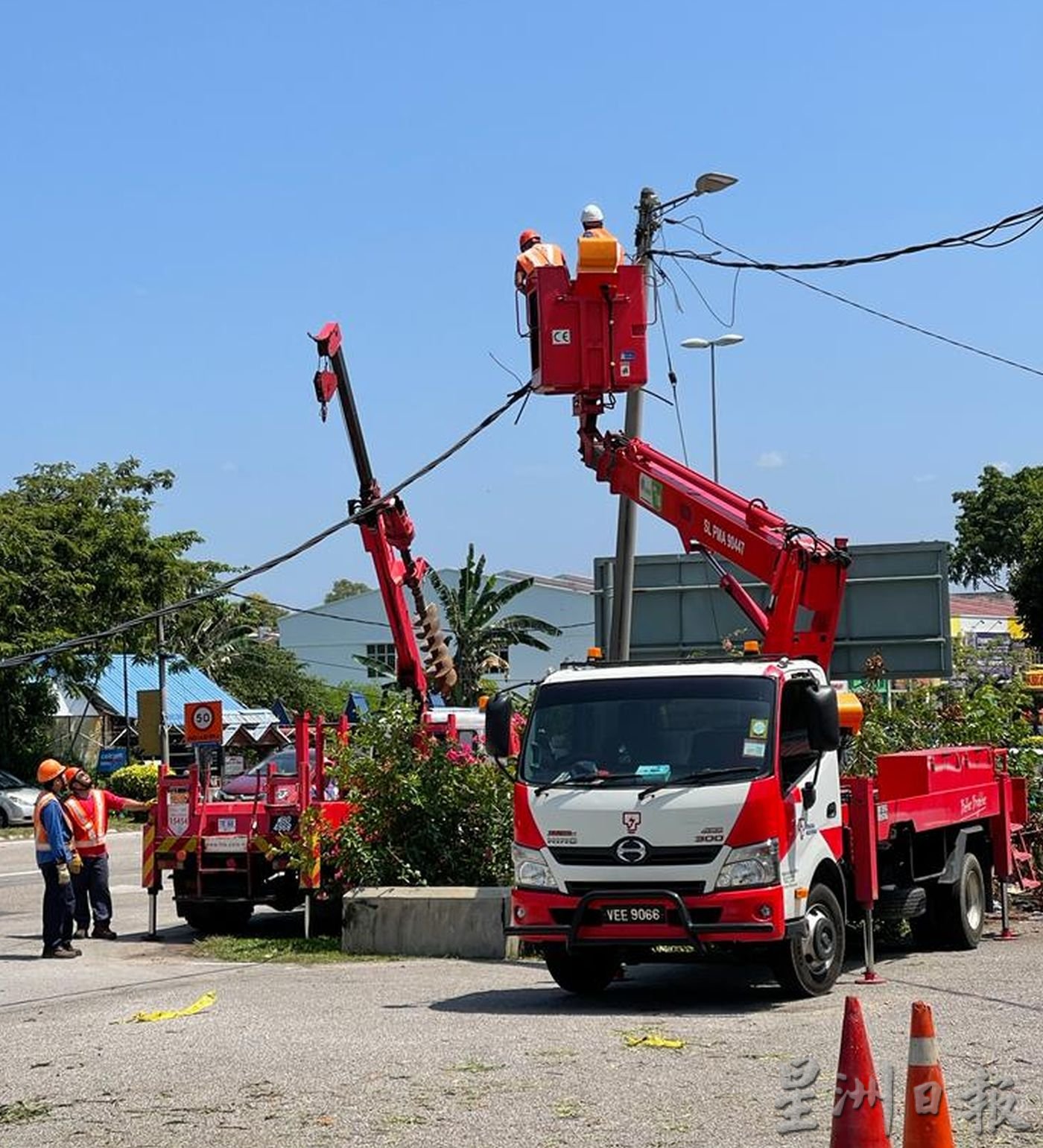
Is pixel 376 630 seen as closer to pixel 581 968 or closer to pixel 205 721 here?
pixel 205 721

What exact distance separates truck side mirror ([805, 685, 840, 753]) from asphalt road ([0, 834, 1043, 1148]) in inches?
64.7

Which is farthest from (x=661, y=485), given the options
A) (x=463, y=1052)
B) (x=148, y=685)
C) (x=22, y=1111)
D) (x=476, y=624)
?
(x=476, y=624)

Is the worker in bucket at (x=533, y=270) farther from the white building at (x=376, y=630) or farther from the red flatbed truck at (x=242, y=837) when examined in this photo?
the white building at (x=376, y=630)

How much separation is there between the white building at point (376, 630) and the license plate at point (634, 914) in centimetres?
Result: 6816

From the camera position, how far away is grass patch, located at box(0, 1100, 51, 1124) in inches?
327

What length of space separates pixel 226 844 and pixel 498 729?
17.3 ft

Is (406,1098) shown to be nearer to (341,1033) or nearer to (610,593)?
(341,1033)

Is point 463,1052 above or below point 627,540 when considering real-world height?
below

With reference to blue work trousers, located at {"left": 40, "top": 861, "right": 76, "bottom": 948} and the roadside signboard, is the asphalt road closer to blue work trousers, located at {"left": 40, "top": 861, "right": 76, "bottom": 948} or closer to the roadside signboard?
blue work trousers, located at {"left": 40, "top": 861, "right": 76, "bottom": 948}

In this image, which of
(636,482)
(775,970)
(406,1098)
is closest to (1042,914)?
(636,482)

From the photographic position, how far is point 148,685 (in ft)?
172

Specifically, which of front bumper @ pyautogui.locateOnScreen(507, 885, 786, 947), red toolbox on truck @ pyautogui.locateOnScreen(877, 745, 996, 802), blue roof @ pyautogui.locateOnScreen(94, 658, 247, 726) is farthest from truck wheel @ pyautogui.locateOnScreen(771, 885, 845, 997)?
blue roof @ pyautogui.locateOnScreen(94, 658, 247, 726)

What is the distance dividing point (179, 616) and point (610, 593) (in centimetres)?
3707

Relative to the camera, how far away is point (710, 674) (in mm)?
11906
